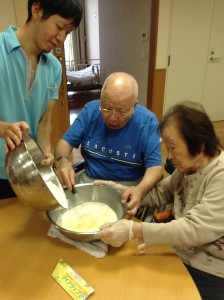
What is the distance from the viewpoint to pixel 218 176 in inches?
38.6

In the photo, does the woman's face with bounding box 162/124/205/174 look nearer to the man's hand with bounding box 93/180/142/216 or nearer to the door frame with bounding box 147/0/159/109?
the man's hand with bounding box 93/180/142/216

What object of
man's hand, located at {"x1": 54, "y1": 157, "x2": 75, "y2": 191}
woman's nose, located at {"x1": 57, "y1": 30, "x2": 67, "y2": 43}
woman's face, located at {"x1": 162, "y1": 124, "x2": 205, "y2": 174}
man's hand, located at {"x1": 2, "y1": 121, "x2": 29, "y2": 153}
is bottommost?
man's hand, located at {"x1": 54, "y1": 157, "x2": 75, "y2": 191}

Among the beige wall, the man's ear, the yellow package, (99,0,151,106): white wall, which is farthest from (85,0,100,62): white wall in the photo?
the yellow package

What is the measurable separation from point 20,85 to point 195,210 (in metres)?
0.98

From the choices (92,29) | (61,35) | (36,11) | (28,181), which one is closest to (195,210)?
(28,181)

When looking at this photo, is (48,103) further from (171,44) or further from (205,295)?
(171,44)

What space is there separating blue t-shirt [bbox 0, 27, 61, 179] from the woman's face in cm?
72

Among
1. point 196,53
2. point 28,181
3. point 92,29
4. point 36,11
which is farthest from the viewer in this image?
point 92,29

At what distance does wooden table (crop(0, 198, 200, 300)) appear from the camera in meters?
0.81

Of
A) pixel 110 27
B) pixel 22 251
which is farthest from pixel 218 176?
pixel 110 27

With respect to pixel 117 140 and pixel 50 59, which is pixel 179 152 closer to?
pixel 117 140

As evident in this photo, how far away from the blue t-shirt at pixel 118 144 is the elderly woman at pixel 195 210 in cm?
38

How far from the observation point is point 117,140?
4.96 ft

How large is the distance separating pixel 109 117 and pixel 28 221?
25.7 inches
